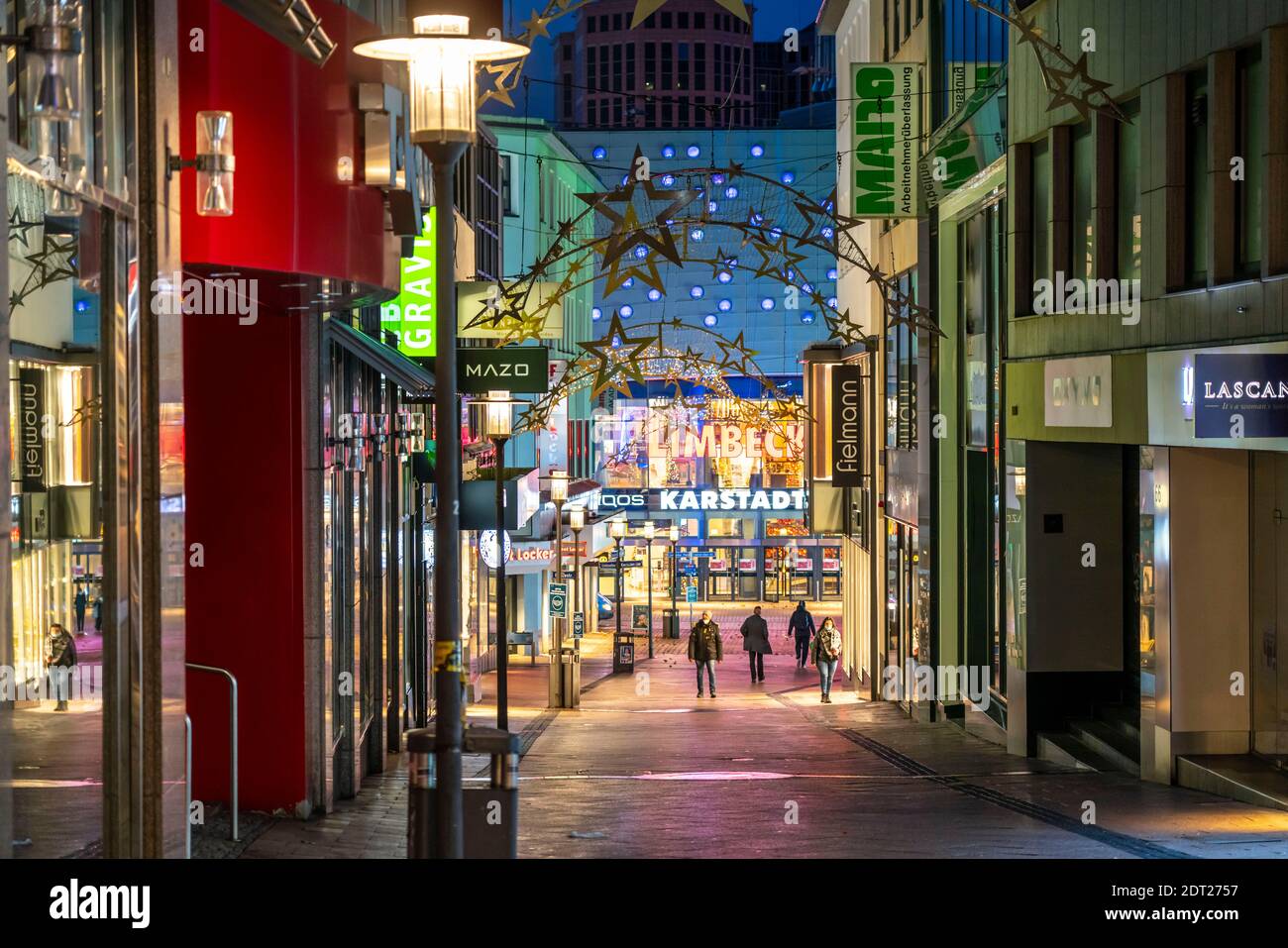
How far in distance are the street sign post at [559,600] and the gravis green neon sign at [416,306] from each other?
12.1m

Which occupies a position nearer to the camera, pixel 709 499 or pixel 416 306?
pixel 416 306

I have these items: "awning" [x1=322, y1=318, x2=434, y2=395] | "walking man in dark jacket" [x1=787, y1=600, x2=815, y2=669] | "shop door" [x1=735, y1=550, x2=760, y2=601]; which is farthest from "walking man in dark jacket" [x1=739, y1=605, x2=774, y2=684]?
"shop door" [x1=735, y1=550, x2=760, y2=601]

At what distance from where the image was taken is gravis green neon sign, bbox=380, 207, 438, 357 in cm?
1967

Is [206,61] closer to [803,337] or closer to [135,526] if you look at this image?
[135,526]

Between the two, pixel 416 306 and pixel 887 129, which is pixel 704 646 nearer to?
pixel 887 129

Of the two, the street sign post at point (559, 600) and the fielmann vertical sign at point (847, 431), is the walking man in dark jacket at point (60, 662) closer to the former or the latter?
the street sign post at point (559, 600)

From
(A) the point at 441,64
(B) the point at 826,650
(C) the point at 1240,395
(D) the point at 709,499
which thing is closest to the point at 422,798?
(A) the point at 441,64

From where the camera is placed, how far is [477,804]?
8719 mm

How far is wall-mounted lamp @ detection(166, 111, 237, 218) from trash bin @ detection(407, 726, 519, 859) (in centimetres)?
290

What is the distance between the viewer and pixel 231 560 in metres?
13.3

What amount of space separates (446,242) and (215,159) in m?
1.38
